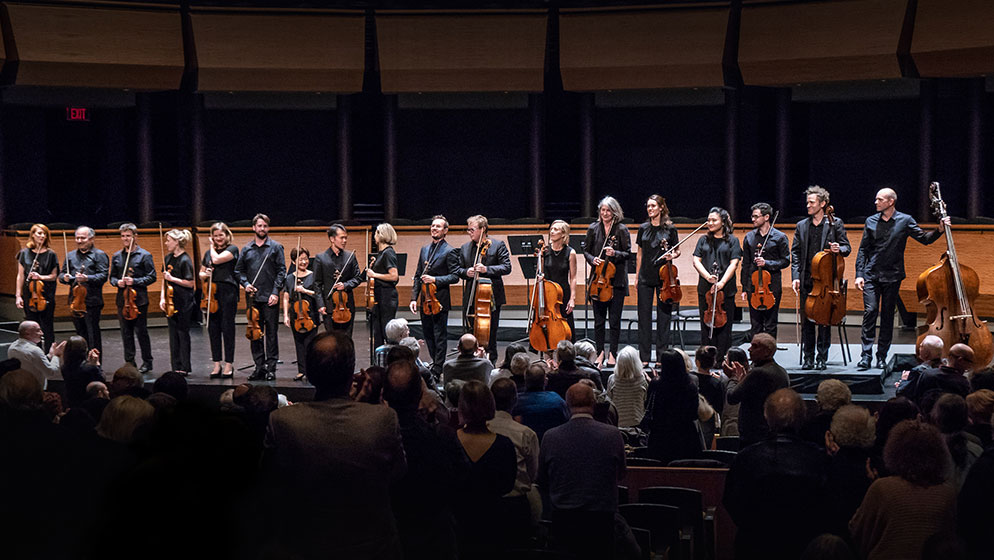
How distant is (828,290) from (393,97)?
8.01 metres

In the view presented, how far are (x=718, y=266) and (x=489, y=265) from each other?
7.59ft

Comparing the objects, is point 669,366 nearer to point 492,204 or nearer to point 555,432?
point 555,432

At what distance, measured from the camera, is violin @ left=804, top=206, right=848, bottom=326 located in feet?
30.8

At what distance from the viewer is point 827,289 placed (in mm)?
9461

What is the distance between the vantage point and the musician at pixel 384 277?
10508 mm

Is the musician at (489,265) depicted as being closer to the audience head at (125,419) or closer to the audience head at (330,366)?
the audience head at (125,419)

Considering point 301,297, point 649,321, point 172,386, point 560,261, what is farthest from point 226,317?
point 172,386

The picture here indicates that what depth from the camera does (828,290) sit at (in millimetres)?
9461

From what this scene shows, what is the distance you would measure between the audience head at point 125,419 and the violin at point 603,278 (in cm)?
619

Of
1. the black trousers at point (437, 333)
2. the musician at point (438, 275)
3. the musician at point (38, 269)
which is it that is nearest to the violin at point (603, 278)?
the musician at point (438, 275)

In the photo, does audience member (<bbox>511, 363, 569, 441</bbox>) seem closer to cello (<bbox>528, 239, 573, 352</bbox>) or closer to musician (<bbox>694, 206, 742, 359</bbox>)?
cello (<bbox>528, 239, 573, 352</bbox>)

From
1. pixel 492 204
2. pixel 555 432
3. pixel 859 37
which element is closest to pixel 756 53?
pixel 859 37

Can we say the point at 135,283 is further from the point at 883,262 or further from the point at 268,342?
the point at 883,262

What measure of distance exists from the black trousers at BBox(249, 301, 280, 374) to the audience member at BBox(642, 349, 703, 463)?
5200mm
